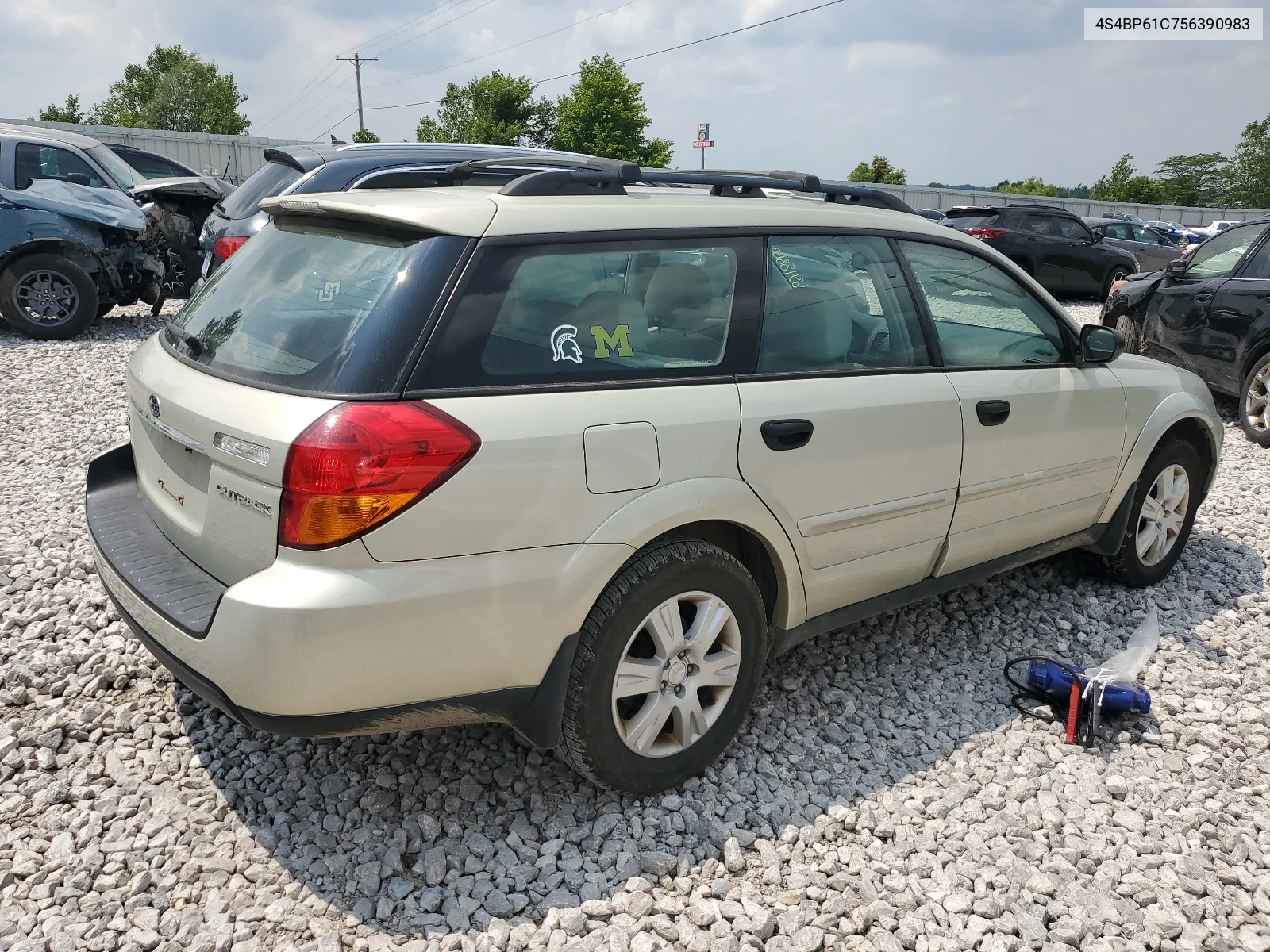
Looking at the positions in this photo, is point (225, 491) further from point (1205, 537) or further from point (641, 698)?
point (1205, 537)

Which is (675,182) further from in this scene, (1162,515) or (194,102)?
(194,102)

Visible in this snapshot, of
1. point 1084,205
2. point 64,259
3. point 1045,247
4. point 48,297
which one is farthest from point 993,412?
point 1084,205

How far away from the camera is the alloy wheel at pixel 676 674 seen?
2.85 m

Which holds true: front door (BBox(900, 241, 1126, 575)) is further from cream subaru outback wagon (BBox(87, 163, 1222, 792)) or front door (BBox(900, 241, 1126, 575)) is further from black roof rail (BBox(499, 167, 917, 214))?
black roof rail (BBox(499, 167, 917, 214))

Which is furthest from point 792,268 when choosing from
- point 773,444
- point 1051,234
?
point 1051,234

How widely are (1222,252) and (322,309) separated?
8.22 meters

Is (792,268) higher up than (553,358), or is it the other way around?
(792,268)

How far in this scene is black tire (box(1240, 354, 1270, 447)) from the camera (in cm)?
760

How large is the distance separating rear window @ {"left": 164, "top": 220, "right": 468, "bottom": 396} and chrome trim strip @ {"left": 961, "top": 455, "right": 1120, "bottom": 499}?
2094 millimetres

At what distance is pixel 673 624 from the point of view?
9.45 ft

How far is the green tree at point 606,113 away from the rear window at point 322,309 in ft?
198

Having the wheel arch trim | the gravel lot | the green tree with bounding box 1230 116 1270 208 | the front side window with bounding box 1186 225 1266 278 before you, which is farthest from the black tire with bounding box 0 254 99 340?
the green tree with bounding box 1230 116 1270 208

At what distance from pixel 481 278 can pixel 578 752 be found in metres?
1.30

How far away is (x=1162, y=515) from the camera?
4.73m
